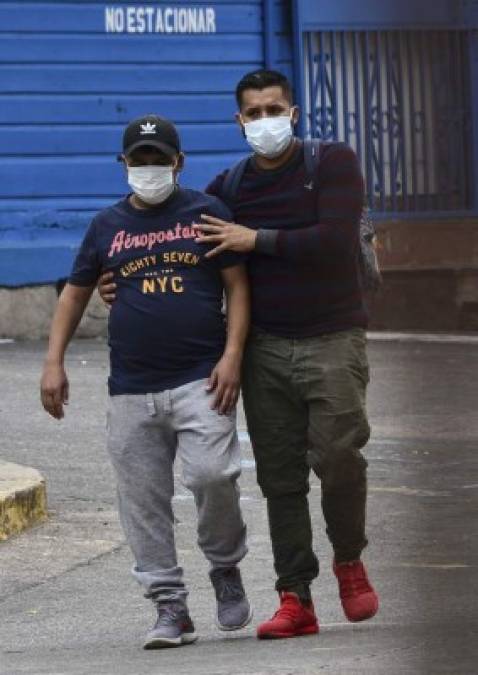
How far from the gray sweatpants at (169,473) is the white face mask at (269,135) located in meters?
0.65

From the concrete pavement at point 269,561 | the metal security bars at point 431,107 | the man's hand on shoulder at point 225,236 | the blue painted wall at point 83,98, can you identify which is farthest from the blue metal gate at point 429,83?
the blue painted wall at point 83,98

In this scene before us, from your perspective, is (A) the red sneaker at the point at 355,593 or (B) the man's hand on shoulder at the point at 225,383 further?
(A) the red sneaker at the point at 355,593

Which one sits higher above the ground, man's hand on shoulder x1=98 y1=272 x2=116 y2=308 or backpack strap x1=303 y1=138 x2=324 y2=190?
backpack strap x1=303 y1=138 x2=324 y2=190

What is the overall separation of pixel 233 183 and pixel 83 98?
975 cm

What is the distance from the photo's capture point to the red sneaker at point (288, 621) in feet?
16.0

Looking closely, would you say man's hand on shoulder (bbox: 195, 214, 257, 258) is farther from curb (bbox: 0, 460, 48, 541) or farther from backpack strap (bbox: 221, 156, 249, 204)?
curb (bbox: 0, 460, 48, 541)

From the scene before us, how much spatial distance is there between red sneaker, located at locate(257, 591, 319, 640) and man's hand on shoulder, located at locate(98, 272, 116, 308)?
93cm

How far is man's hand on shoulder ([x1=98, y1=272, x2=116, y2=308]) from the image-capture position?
4926mm

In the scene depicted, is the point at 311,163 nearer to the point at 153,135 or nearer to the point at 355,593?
the point at 153,135

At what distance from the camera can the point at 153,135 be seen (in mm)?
4887

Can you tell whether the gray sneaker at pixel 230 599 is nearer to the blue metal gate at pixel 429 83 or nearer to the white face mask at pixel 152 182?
the white face mask at pixel 152 182

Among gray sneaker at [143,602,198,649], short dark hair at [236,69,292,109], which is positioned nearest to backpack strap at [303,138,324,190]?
short dark hair at [236,69,292,109]

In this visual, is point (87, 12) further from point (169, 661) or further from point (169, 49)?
point (169, 661)

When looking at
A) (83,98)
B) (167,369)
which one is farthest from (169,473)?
(83,98)
